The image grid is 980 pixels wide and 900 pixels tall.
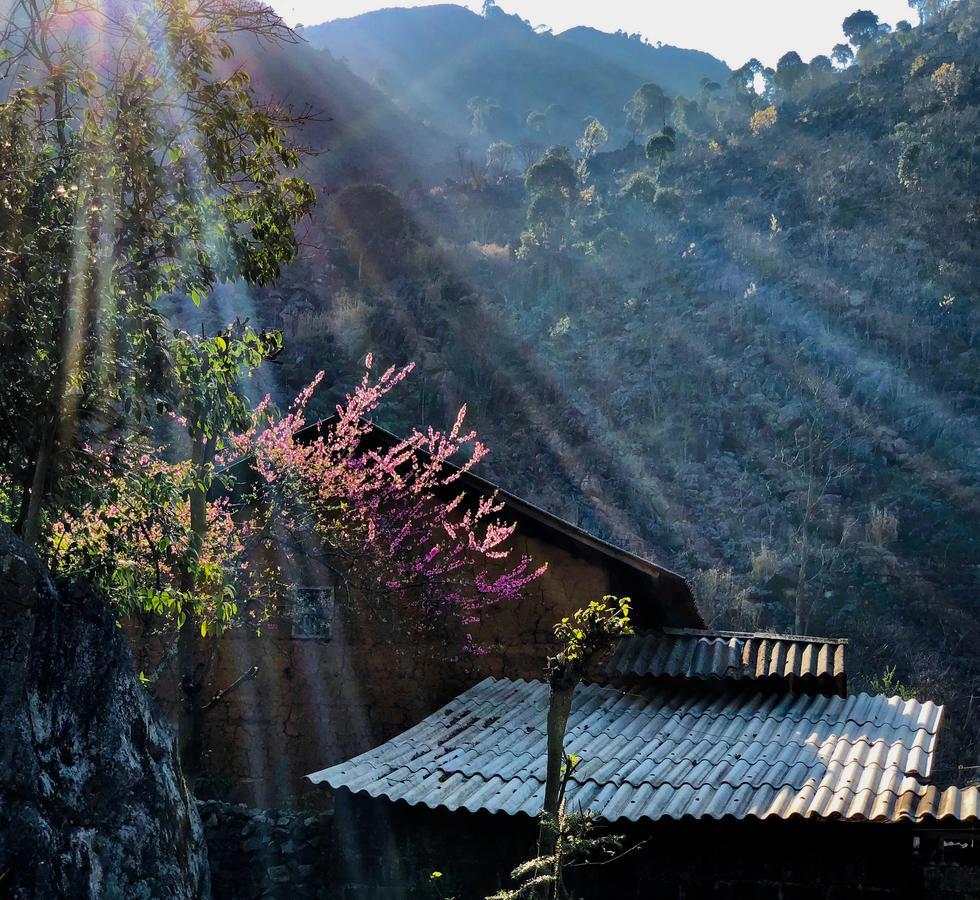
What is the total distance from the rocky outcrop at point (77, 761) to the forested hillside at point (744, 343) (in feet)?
61.6

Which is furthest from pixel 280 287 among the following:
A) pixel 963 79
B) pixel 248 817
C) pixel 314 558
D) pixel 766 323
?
pixel 963 79

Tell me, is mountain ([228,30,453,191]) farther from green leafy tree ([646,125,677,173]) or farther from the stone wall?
the stone wall

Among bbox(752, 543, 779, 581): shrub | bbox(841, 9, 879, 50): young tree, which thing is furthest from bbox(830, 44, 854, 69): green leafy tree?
bbox(752, 543, 779, 581): shrub

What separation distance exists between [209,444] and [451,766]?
337cm

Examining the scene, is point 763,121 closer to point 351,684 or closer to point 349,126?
point 349,126

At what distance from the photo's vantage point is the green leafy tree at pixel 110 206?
5.59 metres


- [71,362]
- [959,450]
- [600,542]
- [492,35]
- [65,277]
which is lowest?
[959,450]

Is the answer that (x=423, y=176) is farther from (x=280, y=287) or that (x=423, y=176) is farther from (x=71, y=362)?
(x=71, y=362)

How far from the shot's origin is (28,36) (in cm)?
574

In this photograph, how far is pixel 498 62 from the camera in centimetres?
12469

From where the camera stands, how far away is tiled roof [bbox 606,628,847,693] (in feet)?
28.4

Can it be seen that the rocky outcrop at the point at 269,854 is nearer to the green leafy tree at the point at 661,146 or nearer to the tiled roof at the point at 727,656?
the tiled roof at the point at 727,656

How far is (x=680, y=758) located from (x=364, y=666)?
3.89 meters

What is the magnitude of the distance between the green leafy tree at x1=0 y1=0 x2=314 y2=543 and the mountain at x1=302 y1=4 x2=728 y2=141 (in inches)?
3706
